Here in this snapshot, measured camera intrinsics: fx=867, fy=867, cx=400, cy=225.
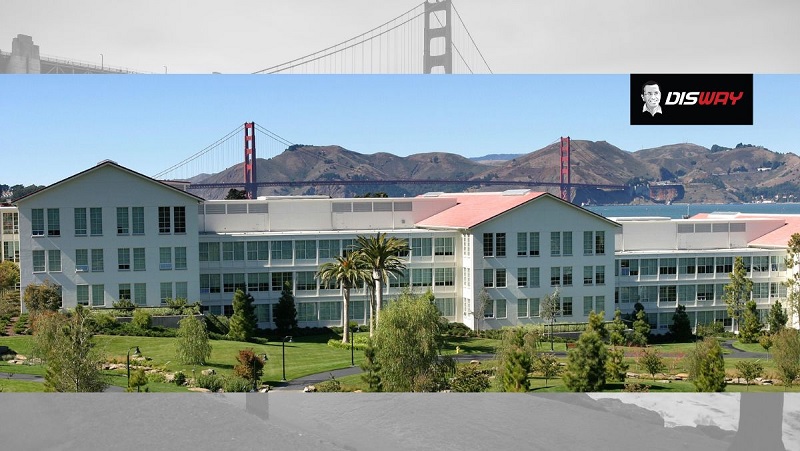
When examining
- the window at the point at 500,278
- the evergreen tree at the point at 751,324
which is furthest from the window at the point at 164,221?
the evergreen tree at the point at 751,324

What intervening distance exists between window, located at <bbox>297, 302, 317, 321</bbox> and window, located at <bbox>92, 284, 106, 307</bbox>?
6.89 feet

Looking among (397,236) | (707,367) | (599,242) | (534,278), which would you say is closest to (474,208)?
(397,236)

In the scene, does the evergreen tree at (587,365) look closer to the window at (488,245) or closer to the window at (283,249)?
the window at (488,245)

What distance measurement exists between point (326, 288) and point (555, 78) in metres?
3.49

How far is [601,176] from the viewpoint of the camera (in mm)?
9719

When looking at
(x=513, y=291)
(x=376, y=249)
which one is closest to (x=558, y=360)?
(x=513, y=291)

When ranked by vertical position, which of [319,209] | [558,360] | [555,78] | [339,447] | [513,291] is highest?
[555,78]

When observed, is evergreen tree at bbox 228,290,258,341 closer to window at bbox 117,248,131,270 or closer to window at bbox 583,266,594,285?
window at bbox 117,248,131,270

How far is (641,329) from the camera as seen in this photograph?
32.7 ft

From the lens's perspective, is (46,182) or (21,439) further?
(21,439)

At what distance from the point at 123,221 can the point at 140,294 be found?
82 centimetres

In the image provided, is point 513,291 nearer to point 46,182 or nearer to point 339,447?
point 339,447

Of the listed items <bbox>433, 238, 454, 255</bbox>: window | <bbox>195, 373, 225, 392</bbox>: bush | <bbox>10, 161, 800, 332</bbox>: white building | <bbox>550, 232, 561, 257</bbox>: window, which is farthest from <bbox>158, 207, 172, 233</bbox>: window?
<bbox>550, 232, 561, 257</bbox>: window

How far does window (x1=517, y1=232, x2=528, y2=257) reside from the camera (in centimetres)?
970
